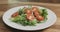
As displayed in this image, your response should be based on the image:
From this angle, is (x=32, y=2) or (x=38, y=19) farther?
(x=32, y=2)

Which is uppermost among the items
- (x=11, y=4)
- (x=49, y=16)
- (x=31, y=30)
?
(x=11, y=4)

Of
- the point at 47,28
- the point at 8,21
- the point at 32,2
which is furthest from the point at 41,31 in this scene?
the point at 32,2

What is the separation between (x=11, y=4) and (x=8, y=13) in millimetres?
292

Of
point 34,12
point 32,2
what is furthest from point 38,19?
point 32,2

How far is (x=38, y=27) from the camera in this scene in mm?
1145

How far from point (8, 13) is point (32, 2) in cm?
37

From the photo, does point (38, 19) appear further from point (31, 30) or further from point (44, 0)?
point (44, 0)

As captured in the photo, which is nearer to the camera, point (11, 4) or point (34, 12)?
point (34, 12)

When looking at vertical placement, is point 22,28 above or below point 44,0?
below

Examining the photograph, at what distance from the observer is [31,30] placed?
112 centimetres

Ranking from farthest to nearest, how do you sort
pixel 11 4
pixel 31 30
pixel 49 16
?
1. pixel 11 4
2. pixel 49 16
3. pixel 31 30

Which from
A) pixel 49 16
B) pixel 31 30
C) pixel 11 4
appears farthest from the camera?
pixel 11 4

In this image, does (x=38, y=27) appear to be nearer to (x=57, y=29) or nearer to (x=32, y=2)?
(x=57, y=29)

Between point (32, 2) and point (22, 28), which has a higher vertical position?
point (32, 2)
